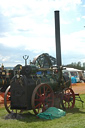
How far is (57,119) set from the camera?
7.21 m

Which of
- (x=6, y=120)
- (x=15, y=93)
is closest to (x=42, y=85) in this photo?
(x=15, y=93)

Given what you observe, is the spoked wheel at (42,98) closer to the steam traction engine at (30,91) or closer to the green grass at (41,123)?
the steam traction engine at (30,91)

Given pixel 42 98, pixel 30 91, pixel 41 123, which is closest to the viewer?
pixel 41 123

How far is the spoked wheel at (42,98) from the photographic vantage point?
7.63 m

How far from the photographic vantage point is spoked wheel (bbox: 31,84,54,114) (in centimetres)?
763

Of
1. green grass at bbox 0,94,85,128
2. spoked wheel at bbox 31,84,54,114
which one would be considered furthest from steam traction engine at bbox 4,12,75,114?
green grass at bbox 0,94,85,128

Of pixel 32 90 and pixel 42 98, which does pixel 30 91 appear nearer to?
pixel 32 90

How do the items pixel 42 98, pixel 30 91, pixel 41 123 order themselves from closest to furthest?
pixel 41 123 → pixel 30 91 → pixel 42 98

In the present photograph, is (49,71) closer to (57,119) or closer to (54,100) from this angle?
(54,100)

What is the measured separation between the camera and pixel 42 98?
26.1ft

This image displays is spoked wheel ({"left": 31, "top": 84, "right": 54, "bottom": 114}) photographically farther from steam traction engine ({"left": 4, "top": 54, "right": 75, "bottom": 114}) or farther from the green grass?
the green grass

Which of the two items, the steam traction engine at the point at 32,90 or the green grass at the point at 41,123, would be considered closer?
the green grass at the point at 41,123

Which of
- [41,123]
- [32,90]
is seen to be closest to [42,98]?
[32,90]

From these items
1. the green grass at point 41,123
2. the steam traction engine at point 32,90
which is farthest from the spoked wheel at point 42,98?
the green grass at point 41,123
